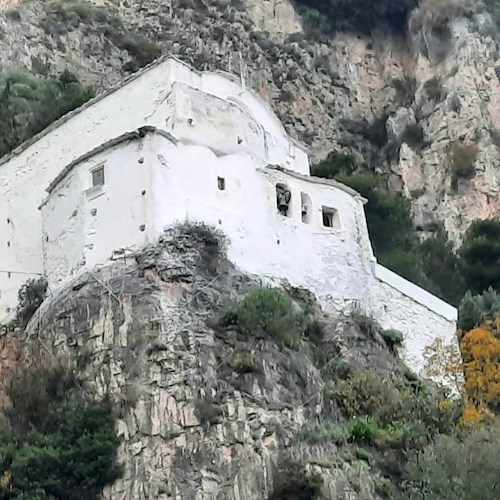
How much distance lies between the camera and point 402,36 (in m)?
65.1

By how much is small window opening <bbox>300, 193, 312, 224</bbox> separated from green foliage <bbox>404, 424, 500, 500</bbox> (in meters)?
11.5

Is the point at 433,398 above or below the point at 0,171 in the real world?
below

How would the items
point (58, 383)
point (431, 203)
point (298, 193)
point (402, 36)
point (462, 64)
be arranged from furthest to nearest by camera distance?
point (402, 36) → point (462, 64) → point (431, 203) → point (298, 193) → point (58, 383)

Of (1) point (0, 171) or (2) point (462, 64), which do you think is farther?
(2) point (462, 64)

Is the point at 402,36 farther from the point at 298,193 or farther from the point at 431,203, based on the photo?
the point at 298,193

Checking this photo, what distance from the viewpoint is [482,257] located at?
46.9m

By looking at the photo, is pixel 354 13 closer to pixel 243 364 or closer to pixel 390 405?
pixel 390 405

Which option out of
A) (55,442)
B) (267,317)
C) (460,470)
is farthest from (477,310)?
(55,442)

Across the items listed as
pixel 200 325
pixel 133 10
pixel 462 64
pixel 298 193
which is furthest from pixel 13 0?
pixel 200 325

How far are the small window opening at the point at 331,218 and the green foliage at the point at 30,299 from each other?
869cm

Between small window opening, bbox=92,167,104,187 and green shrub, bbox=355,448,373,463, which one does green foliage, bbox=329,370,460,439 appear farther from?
small window opening, bbox=92,167,104,187

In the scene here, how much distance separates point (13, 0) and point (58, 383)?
37406 millimetres

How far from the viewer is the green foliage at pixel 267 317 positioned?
1257 inches

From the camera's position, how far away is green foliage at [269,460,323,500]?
90.8 feet
